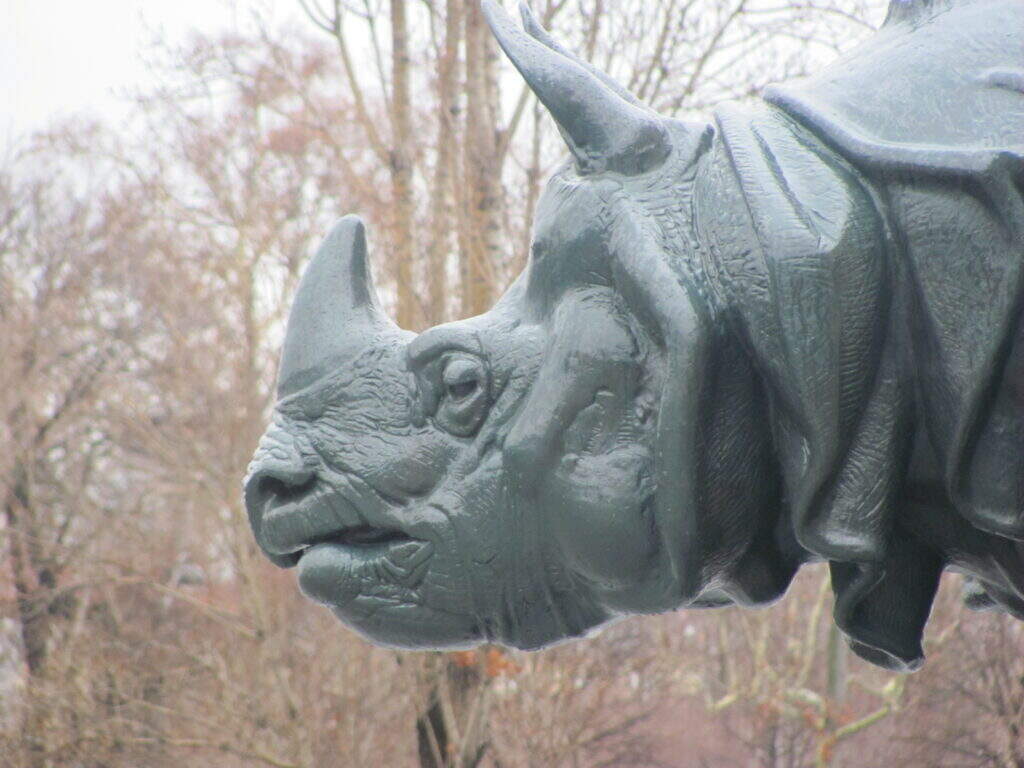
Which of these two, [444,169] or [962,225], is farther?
[444,169]

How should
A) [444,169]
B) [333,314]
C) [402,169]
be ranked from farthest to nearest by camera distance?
[402,169] → [444,169] → [333,314]

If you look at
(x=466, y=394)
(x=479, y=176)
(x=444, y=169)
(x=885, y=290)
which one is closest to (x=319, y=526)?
(x=466, y=394)

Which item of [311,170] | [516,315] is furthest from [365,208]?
[516,315]


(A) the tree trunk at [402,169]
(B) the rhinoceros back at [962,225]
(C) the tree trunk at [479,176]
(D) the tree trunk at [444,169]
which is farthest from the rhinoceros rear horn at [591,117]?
(D) the tree trunk at [444,169]

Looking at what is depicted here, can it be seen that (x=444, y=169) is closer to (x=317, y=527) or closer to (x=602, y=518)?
(x=317, y=527)

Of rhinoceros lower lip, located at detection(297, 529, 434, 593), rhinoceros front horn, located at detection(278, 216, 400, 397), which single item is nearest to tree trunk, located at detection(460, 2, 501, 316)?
rhinoceros front horn, located at detection(278, 216, 400, 397)

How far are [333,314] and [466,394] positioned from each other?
16cm

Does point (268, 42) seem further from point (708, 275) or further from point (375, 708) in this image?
point (708, 275)

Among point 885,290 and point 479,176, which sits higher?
point 479,176

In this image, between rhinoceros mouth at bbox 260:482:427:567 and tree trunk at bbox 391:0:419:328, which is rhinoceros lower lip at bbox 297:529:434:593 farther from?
tree trunk at bbox 391:0:419:328

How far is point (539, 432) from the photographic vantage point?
1.06m

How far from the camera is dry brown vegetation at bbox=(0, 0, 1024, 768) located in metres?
8.47

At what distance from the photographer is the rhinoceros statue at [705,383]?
3.14 ft

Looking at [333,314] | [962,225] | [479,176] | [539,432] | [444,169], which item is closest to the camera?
[962,225]
